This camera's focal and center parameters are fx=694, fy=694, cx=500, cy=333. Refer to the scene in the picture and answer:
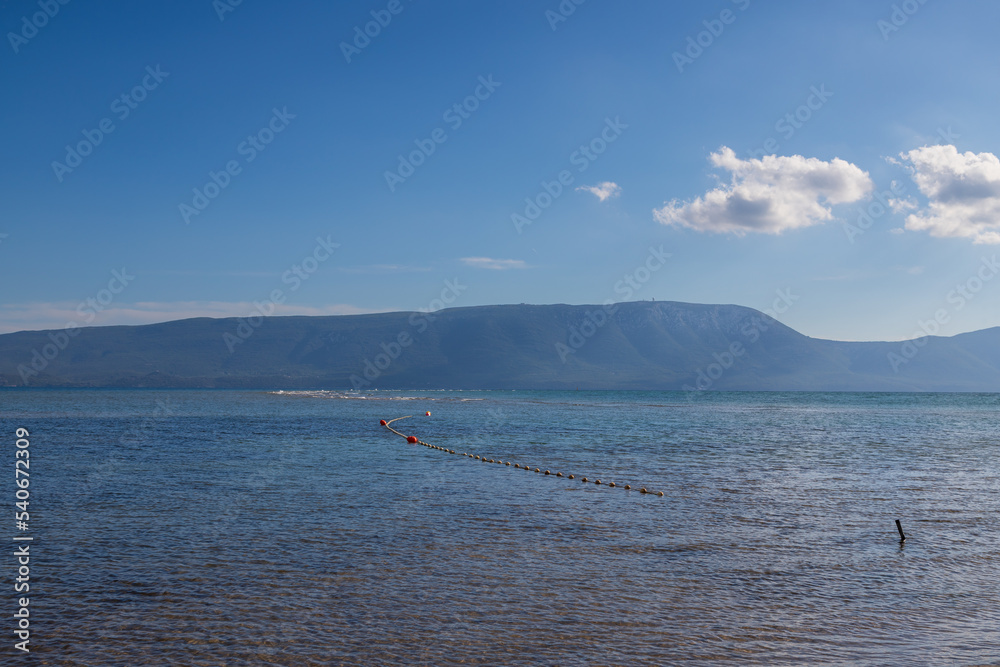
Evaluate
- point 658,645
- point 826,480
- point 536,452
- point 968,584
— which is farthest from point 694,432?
point 658,645

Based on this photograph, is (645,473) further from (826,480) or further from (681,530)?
(681,530)

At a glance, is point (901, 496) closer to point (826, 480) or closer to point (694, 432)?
point (826, 480)

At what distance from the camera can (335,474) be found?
23.0m

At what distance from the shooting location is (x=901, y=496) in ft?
64.3

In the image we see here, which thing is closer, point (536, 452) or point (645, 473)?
point (645, 473)

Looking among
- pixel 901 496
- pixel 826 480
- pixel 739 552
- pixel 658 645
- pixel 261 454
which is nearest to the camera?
pixel 658 645

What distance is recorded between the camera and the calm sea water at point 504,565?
866 cm

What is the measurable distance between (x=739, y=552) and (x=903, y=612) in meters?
3.39

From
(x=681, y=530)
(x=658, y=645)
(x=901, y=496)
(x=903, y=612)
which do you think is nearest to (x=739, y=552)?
(x=681, y=530)

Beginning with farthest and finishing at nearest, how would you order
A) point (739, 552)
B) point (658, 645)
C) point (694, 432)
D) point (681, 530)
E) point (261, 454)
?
point (694, 432) < point (261, 454) < point (681, 530) < point (739, 552) < point (658, 645)

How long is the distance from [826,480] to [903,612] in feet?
44.9

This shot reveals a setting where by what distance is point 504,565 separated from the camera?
11930 mm

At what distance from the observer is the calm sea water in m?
8.66

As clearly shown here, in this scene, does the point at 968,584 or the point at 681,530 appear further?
the point at 681,530
